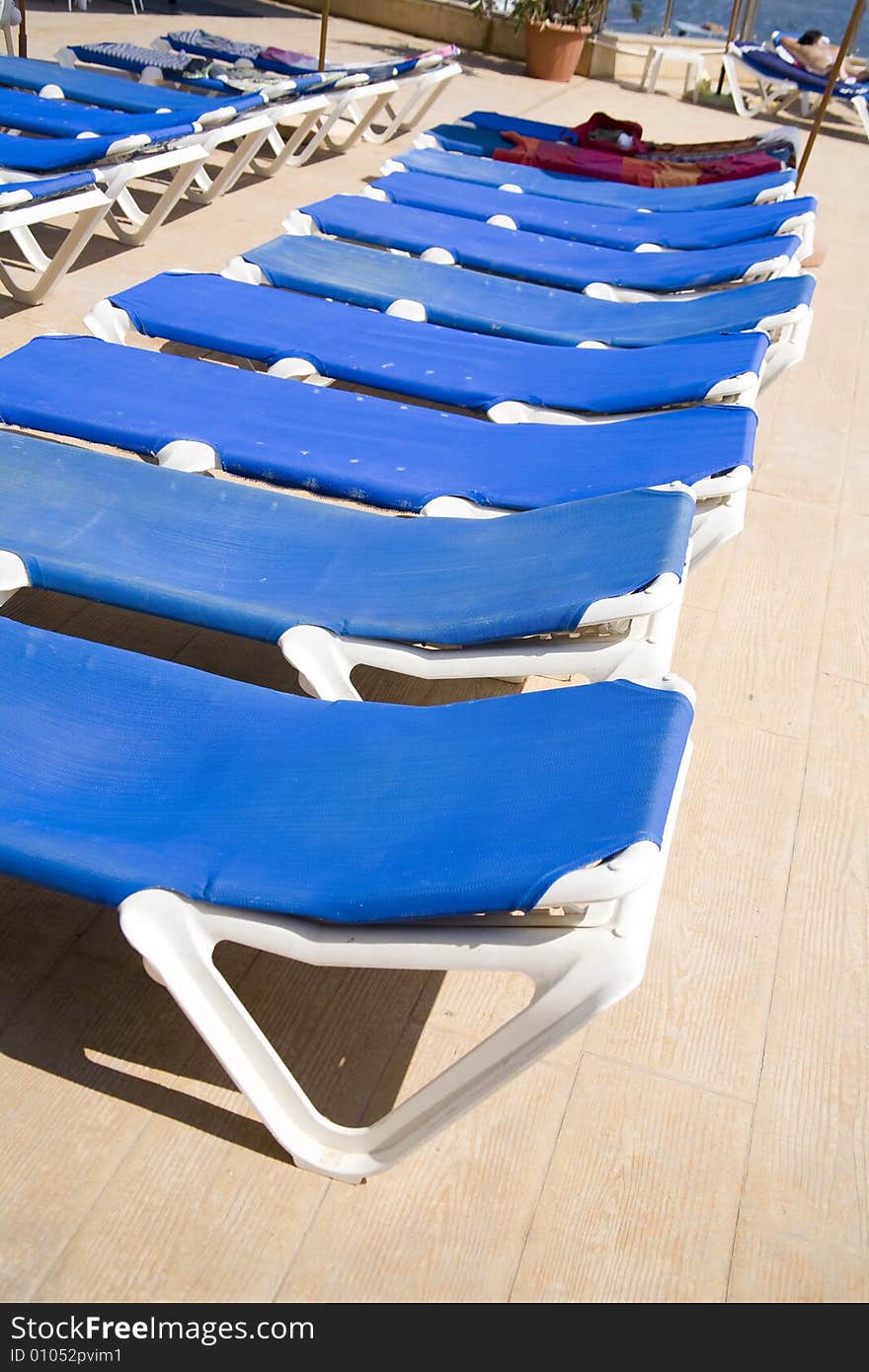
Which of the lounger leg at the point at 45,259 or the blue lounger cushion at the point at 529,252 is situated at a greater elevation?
the blue lounger cushion at the point at 529,252

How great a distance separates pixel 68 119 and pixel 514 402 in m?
2.69

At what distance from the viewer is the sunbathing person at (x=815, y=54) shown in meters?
9.66

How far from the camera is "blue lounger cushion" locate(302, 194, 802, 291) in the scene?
4.20 meters

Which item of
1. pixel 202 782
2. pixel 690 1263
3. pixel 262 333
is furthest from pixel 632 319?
pixel 690 1263

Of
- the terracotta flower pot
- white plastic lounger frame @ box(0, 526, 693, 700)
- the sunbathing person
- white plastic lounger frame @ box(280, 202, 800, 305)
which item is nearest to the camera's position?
white plastic lounger frame @ box(0, 526, 693, 700)

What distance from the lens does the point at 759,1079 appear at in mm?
1861

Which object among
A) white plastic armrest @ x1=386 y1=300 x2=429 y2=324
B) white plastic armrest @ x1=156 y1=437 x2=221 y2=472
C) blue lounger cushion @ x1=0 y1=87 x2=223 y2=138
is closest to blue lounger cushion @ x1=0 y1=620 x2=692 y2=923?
white plastic armrest @ x1=156 y1=437 x2=221 y2=472

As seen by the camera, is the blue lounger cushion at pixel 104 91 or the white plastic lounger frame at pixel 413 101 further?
the white plastic lounger frame at pixel 413 101

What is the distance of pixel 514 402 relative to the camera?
3.19 metres

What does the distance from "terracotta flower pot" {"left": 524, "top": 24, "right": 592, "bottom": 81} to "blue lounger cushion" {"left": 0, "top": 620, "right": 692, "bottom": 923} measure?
9140 millimetres

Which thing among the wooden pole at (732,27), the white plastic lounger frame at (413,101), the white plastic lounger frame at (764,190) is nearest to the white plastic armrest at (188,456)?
the white plastic lounger frame at (764,190)

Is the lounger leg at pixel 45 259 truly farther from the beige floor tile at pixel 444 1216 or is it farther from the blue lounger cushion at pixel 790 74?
the blue lounger cushion at pixel 790 74

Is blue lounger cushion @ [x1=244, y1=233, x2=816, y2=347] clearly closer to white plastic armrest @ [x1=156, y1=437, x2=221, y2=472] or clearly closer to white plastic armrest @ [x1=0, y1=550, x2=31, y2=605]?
white plastic armrest @ [x1=156, y1=437, x2=221, y2=472]

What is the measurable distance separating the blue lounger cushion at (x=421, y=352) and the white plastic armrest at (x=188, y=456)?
597 millimetres
